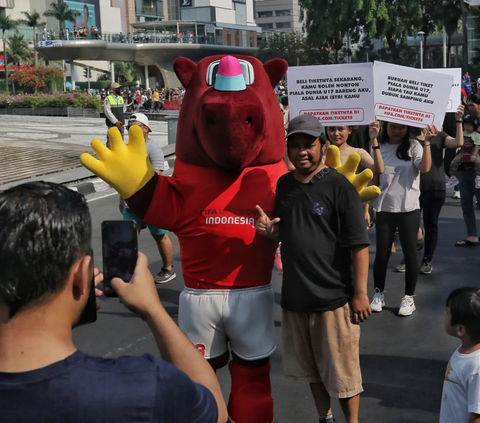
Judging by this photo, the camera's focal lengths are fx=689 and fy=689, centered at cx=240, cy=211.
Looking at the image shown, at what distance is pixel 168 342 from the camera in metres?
1.83

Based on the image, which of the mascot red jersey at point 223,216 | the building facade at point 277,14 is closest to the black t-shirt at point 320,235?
the mascot red jersey at point 223,216

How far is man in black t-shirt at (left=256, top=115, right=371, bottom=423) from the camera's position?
3629 millimetres

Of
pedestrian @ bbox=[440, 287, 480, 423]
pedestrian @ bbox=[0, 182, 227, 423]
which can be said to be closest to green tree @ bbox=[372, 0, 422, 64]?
pedestrian @ bbox=[440, 287, 480, 423]

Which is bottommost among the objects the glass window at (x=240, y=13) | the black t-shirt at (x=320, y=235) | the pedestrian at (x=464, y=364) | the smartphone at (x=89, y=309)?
the pedestrian at (x=464, y=364)

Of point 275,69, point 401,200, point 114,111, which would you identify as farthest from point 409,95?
point 114,111

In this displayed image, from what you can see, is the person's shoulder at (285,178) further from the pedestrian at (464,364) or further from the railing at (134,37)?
the railing at (134,37)

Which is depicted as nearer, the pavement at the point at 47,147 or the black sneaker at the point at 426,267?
the black sneaker at the point at 426,267

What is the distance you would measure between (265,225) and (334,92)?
6.96 feet

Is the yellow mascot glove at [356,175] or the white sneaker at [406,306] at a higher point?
the yellow mascot glove at [356,175]

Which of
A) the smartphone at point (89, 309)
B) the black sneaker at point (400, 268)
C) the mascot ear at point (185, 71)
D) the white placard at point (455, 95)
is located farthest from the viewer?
the white placard at point (455, 95)

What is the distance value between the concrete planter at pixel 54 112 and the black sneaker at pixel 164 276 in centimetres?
2474

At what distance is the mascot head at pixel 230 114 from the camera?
3596 mm

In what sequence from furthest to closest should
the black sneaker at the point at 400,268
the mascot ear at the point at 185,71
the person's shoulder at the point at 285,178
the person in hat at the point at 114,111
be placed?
the person in hat at the point at 114,111 < the black sneaker at the point at 400,268 < the mascot ear at the point at 185,71 < the person's shoulder at the point at 285,178

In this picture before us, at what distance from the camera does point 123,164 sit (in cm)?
363
